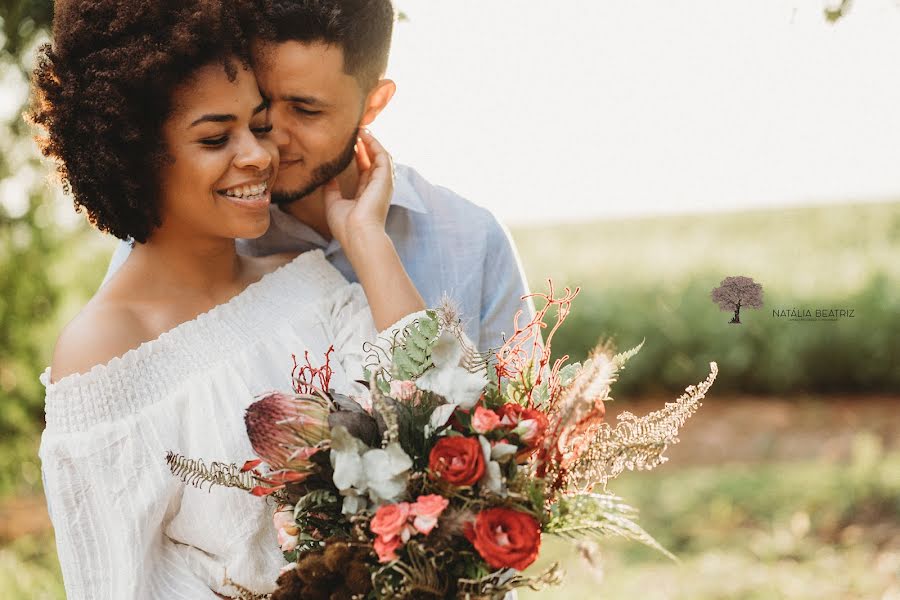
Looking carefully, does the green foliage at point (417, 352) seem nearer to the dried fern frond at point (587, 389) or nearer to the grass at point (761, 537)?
the dried fern frond at point (587, 389)

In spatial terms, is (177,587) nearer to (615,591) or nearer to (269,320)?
(269,320)

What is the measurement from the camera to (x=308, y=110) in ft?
8.66

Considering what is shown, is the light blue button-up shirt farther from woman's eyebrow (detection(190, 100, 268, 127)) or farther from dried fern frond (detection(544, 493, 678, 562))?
dried fern frond (detection(544, 493, 678, 562))

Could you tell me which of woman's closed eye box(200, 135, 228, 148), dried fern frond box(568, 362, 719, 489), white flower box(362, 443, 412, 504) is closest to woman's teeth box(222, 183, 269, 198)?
woman's closed eye box(200, 135, 228, 148)

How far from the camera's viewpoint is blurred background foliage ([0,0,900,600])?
554cm

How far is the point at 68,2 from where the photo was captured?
232 cm

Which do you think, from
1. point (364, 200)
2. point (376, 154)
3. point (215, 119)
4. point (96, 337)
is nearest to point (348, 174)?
point (376, 154)

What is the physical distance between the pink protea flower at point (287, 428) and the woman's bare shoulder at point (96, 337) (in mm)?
615

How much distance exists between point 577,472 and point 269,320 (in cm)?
104

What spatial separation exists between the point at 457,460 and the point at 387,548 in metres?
0.18

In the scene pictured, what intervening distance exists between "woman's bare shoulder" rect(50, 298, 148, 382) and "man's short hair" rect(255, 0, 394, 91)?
767 mm

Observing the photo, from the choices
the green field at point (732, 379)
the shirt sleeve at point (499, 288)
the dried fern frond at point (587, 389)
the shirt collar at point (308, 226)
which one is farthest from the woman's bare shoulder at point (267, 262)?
the green field at point (732, 379)

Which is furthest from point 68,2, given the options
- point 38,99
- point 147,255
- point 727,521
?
point 727,521

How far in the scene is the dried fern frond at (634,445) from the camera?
1827mm
